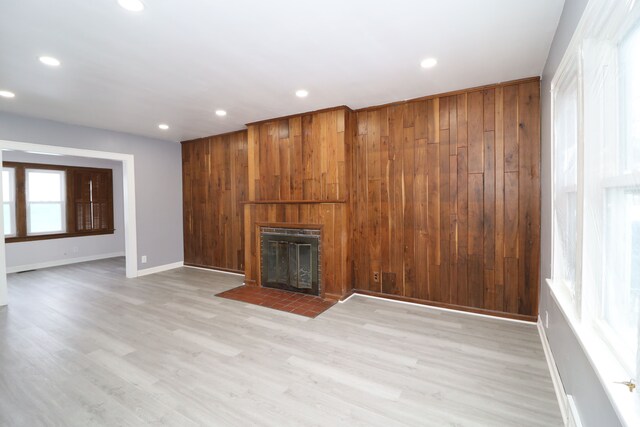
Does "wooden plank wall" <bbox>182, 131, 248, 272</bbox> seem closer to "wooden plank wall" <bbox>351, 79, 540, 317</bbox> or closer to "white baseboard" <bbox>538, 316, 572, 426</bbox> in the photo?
"wooden plank wall" <bbox>351, 79, 540, 317</bbox>

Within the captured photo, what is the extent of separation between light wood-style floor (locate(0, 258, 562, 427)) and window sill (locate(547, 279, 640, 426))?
2.32 feet

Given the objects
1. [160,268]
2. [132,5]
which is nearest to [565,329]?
[132,5]

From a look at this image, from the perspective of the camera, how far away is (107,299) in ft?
12.2

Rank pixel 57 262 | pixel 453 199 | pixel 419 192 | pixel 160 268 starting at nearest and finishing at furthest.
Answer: pixel 453 199
pixel 419 192
pixel 160 268
pixel 57 262

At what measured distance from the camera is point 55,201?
6020mm

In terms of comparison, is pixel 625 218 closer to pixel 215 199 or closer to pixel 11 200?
pixel 215 199

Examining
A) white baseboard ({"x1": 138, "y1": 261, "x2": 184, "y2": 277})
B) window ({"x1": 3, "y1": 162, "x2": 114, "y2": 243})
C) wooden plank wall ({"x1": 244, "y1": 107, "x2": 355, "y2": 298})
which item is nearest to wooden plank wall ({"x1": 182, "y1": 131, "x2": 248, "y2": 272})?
white baseboard ({"x1": 138, "y1": 261, "x2": 184, "y2": 277})

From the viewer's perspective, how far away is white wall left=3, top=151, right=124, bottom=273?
5.38 meters

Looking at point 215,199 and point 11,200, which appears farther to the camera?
point 11,200

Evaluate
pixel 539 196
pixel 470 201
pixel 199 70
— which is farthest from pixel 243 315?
pixel 539 196

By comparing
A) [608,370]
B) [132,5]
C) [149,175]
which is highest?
[132,5]

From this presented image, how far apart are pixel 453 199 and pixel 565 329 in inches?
66.6

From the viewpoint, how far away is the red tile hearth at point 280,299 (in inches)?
131

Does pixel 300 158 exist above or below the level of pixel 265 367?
above
